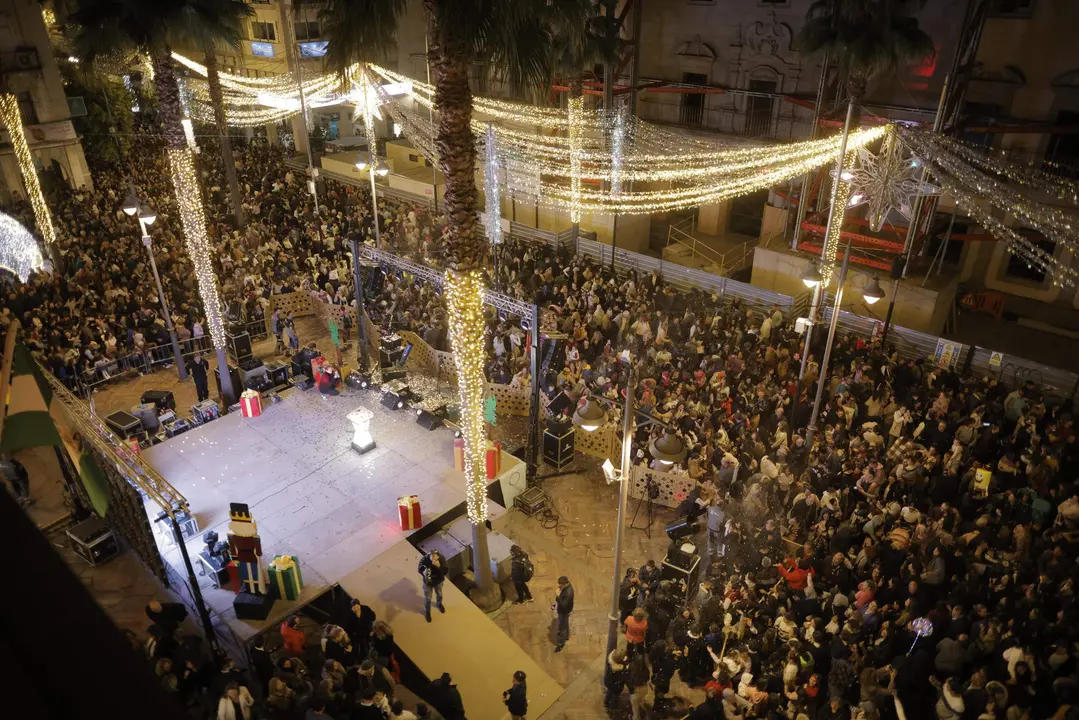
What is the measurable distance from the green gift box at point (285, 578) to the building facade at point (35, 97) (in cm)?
2339

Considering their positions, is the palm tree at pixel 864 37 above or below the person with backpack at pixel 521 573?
above

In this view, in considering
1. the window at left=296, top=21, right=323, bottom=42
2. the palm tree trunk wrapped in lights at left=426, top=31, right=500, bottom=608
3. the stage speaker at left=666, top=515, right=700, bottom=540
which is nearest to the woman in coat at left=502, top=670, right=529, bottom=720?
the palm tree trunk wrapped in lights at left=426, top=31, right=500, bottom=608

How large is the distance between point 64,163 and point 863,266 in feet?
98.4

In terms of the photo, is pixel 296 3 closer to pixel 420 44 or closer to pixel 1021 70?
pixel 1021 70

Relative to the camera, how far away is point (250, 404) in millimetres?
16328

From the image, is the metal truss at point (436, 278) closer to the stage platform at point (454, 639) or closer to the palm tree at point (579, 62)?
the palm tree at point (579, 62)

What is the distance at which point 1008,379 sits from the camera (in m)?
17.4

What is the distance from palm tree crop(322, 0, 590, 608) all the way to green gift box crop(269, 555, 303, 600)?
3.50 metres

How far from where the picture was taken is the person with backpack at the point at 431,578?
458 inches

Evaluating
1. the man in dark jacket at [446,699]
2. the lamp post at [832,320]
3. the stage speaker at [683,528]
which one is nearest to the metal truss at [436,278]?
the stage speaker at [683,528]

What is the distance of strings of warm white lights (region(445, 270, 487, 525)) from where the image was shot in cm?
1069

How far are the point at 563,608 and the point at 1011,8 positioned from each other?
66.1 ft

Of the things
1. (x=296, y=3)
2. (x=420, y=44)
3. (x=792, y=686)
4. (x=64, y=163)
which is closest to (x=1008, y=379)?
(x=792, y=686)

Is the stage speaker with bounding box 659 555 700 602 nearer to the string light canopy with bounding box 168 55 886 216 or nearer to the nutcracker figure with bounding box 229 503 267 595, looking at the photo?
the nutcracker figure with bounding box 229 503 267 595
